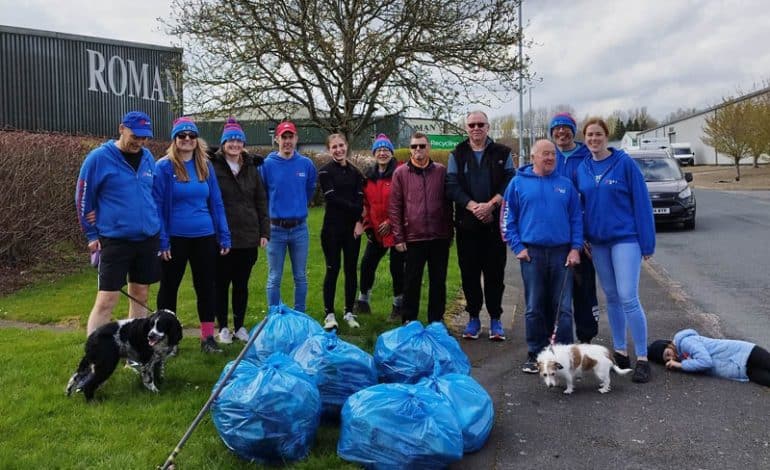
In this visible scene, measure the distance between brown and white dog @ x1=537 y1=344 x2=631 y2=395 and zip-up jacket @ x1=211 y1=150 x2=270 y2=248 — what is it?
9.06 feet

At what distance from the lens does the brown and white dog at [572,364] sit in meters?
4.44

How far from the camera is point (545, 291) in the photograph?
5.05 metres

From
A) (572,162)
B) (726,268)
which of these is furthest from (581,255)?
(726,268)

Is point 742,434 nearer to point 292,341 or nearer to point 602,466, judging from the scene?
point 602,466

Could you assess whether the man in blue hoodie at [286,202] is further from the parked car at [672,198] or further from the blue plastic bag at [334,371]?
the parked car at [672,198]

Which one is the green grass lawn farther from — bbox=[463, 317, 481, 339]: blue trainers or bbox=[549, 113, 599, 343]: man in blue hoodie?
bbox=[549, 113, 599, 343]: man in blue hoodie

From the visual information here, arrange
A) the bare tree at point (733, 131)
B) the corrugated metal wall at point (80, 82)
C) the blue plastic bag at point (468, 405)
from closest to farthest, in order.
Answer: the blue plastic bag at point (468, 405)
the corrugated metal wall at point (80, 82)
the bare tree at point (733, 131)

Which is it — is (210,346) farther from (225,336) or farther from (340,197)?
(340,197)

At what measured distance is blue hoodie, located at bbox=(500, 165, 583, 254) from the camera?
16.0 feet

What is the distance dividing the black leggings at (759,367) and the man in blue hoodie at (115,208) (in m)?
4.71

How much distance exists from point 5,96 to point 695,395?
18.0 meters

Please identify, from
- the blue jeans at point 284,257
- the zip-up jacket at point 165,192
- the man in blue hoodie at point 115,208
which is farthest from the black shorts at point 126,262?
the blue jeans at point 284,257

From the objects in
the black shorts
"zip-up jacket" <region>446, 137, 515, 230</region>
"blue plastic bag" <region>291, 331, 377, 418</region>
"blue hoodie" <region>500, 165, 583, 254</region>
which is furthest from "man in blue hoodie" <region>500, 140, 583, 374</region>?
the black shorts

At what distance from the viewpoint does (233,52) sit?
1318cm
